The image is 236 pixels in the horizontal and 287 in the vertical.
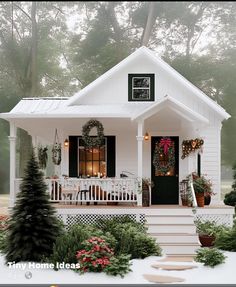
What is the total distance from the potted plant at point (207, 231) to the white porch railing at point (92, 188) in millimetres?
2191

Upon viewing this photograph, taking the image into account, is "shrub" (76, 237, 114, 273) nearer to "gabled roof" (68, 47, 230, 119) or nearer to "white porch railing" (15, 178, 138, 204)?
"white porch railing" (15, 178, 138, 204)

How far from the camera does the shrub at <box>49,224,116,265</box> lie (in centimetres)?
1225

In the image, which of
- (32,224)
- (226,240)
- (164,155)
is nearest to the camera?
(32,224)

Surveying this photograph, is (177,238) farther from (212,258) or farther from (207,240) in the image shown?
(212,258)

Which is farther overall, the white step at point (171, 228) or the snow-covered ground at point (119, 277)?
the white step at point (171, 228)

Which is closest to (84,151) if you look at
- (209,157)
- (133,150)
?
(133,150)

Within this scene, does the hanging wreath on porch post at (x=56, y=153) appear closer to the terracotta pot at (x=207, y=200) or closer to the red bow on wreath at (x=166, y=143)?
the red bow on wreath at (x=166, y=143)

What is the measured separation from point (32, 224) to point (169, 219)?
192 inches

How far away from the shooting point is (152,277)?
1141 centimetres

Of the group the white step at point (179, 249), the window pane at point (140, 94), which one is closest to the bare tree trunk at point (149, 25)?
the window pane at point (140, 94)

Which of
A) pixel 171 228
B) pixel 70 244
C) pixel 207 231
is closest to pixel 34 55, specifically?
pixel 171 228

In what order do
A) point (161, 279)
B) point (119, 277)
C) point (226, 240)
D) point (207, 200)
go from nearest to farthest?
point (161, 279) → point (119, 277) → point (226, 240) → point (207, 200)

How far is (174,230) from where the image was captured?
15969 millimetres

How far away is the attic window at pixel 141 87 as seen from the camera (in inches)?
789
